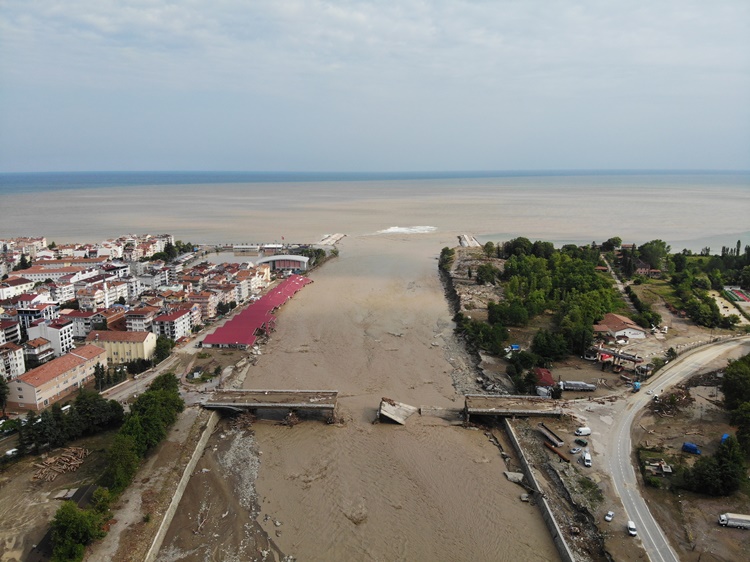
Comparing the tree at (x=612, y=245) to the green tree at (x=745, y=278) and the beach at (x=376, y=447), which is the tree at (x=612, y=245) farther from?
the green tree at (x=745, y=278)

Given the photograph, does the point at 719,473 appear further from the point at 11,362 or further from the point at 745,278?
the point at 745,278

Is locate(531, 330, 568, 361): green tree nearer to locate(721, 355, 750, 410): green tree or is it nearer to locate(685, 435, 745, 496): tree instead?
locate(721, 355, 750, 410): green tree

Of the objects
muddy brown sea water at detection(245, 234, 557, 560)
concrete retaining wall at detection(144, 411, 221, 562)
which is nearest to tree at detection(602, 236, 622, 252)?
muddy brown sea water at detection(245, 234, 557, 560)

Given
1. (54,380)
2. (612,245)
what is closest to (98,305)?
(54,380)

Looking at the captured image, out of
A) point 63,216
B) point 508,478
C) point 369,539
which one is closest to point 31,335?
point 369,539

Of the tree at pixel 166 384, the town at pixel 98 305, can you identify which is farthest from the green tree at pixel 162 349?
the tree at pixel 166 384

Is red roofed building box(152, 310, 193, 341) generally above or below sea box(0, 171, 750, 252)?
below
